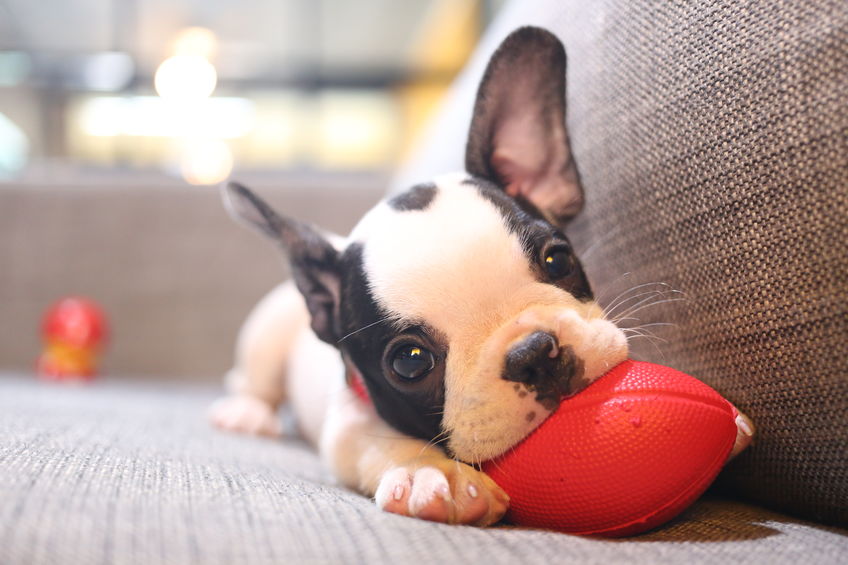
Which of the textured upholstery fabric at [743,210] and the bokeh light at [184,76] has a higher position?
the bokeh light at [184,76]

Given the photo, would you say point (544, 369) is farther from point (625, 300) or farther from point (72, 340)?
point (72, 340)

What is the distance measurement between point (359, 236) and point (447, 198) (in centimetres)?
16

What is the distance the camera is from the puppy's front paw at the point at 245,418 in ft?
5.52

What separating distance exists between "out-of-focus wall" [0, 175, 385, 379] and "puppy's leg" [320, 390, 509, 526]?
1.51m

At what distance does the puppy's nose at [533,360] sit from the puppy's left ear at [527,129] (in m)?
0.39

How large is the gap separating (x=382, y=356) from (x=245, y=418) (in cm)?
84

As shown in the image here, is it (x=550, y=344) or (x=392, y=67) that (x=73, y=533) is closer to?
(x=550, y=344)

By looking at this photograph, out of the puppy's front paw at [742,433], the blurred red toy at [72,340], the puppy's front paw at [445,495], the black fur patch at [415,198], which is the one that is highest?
the black fur patch at [415,198]

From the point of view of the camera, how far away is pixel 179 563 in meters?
0.58

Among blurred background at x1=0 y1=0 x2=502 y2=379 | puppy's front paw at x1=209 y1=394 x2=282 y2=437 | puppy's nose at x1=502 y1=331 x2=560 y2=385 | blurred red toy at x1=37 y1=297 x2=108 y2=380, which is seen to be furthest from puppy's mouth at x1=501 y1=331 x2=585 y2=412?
blurred background at x1=0 y1=0 x2=502 y2=379

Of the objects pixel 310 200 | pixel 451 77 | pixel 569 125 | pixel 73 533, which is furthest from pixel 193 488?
pixel 451 77

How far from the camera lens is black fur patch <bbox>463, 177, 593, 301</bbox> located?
971 millimetres

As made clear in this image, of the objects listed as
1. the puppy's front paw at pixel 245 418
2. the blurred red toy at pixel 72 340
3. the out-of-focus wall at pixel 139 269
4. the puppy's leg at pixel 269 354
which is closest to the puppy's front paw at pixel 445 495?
the puppy's front paw at pixel 245 418

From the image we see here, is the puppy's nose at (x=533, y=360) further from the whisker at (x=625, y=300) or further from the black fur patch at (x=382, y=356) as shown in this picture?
the whisker at (x=625, y=300)
